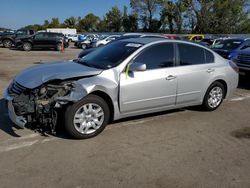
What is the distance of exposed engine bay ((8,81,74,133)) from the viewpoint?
4633 millimetres

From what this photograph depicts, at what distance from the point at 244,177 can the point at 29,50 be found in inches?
962

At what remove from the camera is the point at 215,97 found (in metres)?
6.70

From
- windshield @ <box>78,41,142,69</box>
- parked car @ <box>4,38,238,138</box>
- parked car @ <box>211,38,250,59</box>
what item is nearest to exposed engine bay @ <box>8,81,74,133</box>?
parked car @ <box>4,38,238,138</box>

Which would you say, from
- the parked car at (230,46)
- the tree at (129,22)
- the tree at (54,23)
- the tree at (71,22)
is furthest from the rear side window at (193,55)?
the tree at (54,23)

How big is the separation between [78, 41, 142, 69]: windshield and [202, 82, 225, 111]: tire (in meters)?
2.03

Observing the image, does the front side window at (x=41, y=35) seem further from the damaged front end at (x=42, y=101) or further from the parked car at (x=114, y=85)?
the damaged front end at (x=42, y=101)

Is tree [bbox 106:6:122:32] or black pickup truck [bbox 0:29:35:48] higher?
tree [bbox 106:6:122:32]

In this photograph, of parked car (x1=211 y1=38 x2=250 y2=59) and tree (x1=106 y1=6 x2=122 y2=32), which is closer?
parked car (x1=211 y1=38 x2=250 y2=59)


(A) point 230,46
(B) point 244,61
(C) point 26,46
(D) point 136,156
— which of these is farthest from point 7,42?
(D) point 136,156

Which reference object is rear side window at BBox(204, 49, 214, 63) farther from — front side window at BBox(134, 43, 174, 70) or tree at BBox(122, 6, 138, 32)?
tree at BBox(122, 6, 138, 32)

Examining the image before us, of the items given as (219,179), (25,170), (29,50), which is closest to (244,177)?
(219,179)

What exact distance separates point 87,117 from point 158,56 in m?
1.81

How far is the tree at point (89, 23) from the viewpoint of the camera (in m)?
90.1

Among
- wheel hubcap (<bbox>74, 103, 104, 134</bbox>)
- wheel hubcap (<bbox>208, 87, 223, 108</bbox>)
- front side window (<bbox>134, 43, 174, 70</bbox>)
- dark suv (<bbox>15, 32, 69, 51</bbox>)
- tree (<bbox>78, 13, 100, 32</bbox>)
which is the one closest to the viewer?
wheel hubcap (<bbox>74, 103, 104, 134</bbox>)
